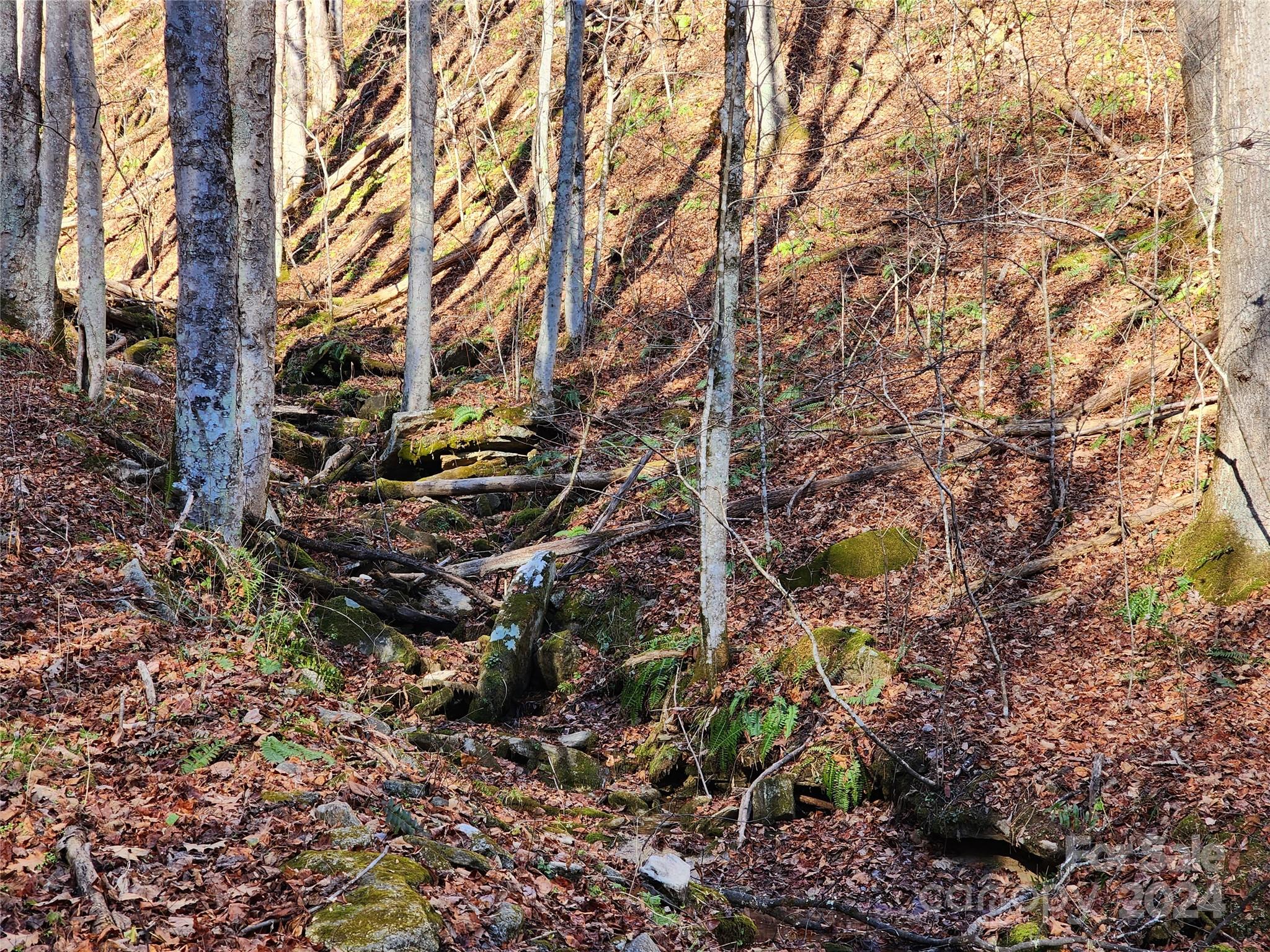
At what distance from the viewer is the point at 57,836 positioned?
12.4ft

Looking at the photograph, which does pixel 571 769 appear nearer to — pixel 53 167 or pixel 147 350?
pixel 53 167

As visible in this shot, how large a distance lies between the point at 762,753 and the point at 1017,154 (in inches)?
499

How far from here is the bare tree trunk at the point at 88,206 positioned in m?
11.1

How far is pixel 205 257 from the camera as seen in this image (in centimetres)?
688

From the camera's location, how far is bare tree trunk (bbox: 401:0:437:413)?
1389 cm

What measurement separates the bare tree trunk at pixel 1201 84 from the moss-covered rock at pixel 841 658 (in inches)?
250

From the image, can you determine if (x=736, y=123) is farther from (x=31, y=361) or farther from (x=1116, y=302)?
(x=31, y=361)

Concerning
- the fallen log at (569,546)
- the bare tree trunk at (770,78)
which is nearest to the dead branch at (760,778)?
the fallen log at (569,546)

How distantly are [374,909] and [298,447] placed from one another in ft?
37.6

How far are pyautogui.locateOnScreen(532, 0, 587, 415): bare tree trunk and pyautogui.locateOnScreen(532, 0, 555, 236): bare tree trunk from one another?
2.67m

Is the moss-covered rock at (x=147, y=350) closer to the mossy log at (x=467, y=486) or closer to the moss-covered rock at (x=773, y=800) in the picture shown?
the mossy log at (x=467, y=486)

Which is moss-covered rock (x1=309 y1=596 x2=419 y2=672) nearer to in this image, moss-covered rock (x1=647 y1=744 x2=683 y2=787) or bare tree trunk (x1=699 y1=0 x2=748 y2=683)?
moss-covered rock (x1=647 y1=744 x2=683 y2=787)

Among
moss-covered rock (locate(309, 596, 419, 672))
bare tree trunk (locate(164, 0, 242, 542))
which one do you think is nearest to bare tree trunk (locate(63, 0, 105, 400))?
moss-covered rock (locate(309, 596, 419, 672))

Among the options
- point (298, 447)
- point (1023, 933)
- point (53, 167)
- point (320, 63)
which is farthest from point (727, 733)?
point (320, 63)
